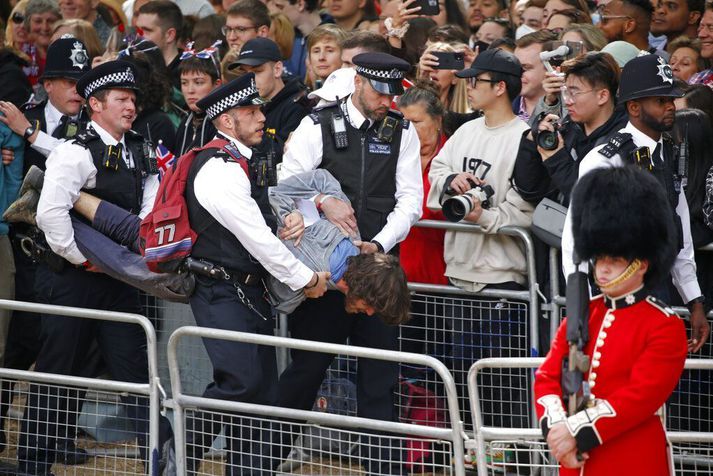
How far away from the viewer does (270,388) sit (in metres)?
6.09

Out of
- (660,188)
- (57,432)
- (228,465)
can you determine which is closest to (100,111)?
Result: (57,432)

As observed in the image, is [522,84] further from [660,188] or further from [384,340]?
[660,188]

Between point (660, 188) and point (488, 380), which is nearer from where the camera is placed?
point (660, 188)

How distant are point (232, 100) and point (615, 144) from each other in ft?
6.26

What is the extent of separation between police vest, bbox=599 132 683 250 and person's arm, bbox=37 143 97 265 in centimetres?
275

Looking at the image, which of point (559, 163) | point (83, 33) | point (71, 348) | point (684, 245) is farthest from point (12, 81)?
point (684, 245)

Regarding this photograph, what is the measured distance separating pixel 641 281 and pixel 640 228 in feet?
0.72

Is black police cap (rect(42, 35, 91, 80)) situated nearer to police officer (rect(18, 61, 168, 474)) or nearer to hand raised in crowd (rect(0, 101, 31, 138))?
hand raised in crowd (rect(0, 101, 31, 138))

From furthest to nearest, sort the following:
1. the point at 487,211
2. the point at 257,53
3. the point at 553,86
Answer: the point at 257,53, the point at 553,86, the point at 487,211

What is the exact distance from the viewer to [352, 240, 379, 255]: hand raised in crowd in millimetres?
6304

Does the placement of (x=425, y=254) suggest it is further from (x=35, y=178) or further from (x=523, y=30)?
(x=523, y=30)

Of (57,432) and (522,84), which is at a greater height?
(522,84)

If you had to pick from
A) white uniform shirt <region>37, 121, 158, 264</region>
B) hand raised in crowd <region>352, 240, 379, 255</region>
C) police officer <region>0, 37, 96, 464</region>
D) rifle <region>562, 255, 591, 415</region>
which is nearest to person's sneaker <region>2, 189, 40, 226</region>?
white uniform shirt <region>37, 121, 158, 264</region>

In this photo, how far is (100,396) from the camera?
7090 millimetres
